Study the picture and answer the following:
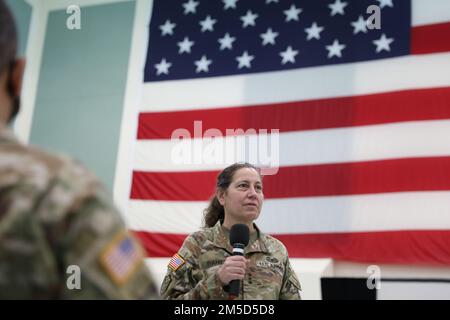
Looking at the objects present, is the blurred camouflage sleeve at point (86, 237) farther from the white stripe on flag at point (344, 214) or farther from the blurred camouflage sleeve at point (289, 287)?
the white stripe on flag at point (344, 214)

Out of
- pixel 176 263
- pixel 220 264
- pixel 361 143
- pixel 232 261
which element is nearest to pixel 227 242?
pixel 220 264

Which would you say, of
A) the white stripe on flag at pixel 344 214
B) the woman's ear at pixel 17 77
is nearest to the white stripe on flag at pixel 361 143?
the white stripe on flag at pixel 344 214

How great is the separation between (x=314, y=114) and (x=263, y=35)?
37.8 inches

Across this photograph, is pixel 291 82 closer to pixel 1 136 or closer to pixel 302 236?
pixel 302 236

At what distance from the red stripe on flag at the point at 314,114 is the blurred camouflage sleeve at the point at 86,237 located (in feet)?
12.3

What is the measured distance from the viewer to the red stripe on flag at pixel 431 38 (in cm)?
397

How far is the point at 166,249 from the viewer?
13.9 feet

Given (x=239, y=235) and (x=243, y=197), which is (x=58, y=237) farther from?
(x=243, y=197)

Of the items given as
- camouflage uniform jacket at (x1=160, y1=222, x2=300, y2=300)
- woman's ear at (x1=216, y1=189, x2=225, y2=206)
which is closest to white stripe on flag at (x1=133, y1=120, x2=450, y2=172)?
woman's ear at (x1=216, y1=189, x2=225, y2=206)

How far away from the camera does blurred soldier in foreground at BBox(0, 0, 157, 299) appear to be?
1.56 ft

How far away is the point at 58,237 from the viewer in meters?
0.48

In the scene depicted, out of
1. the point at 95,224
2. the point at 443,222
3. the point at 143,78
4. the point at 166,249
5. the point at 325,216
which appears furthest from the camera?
the point at 143,78

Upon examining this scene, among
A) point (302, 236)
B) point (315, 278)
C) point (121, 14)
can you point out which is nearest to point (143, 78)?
point (121, 14)

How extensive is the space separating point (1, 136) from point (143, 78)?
443 cm
